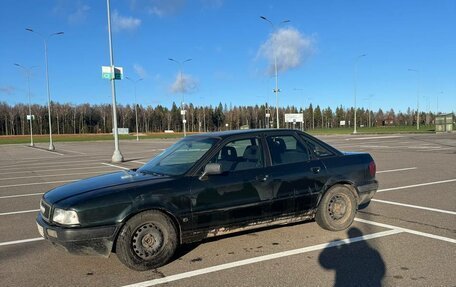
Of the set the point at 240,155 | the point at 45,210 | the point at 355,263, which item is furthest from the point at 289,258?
the point at 45,210

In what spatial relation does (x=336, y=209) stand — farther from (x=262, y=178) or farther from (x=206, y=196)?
(x=206, y=196)

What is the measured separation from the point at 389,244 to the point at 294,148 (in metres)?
1.85

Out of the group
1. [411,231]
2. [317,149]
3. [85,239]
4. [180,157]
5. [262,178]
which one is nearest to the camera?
[85,239]

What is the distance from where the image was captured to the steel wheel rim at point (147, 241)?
479 centimetres

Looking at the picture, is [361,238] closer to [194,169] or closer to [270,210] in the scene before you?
[270,210]

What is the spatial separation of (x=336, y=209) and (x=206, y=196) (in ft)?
7.37

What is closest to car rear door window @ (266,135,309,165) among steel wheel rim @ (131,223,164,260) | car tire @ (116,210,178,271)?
car tire @ (116,210,178,271)

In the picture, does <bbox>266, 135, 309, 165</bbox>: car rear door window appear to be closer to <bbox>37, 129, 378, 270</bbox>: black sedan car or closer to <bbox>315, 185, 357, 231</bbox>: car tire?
<bbox>37, 129, 378, 270</bbox>: black sedan car

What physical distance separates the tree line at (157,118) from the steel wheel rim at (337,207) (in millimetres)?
122709

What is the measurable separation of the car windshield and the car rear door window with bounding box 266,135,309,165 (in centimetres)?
88

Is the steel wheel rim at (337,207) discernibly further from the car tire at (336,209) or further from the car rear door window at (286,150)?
the car rear door window at (286,150)

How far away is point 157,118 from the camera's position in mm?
168500

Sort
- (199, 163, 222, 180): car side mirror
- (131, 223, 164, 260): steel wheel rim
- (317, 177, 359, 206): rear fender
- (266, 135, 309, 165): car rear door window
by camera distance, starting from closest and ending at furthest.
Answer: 1. (131, 223, 164, 260): steel wheel rim
2. (199, 163, 222, 180): car side mirror
3. (266, 135, 309, 165): car rear door window
4. (317, 177, 359, 206): rear fender

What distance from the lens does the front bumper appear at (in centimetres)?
455
